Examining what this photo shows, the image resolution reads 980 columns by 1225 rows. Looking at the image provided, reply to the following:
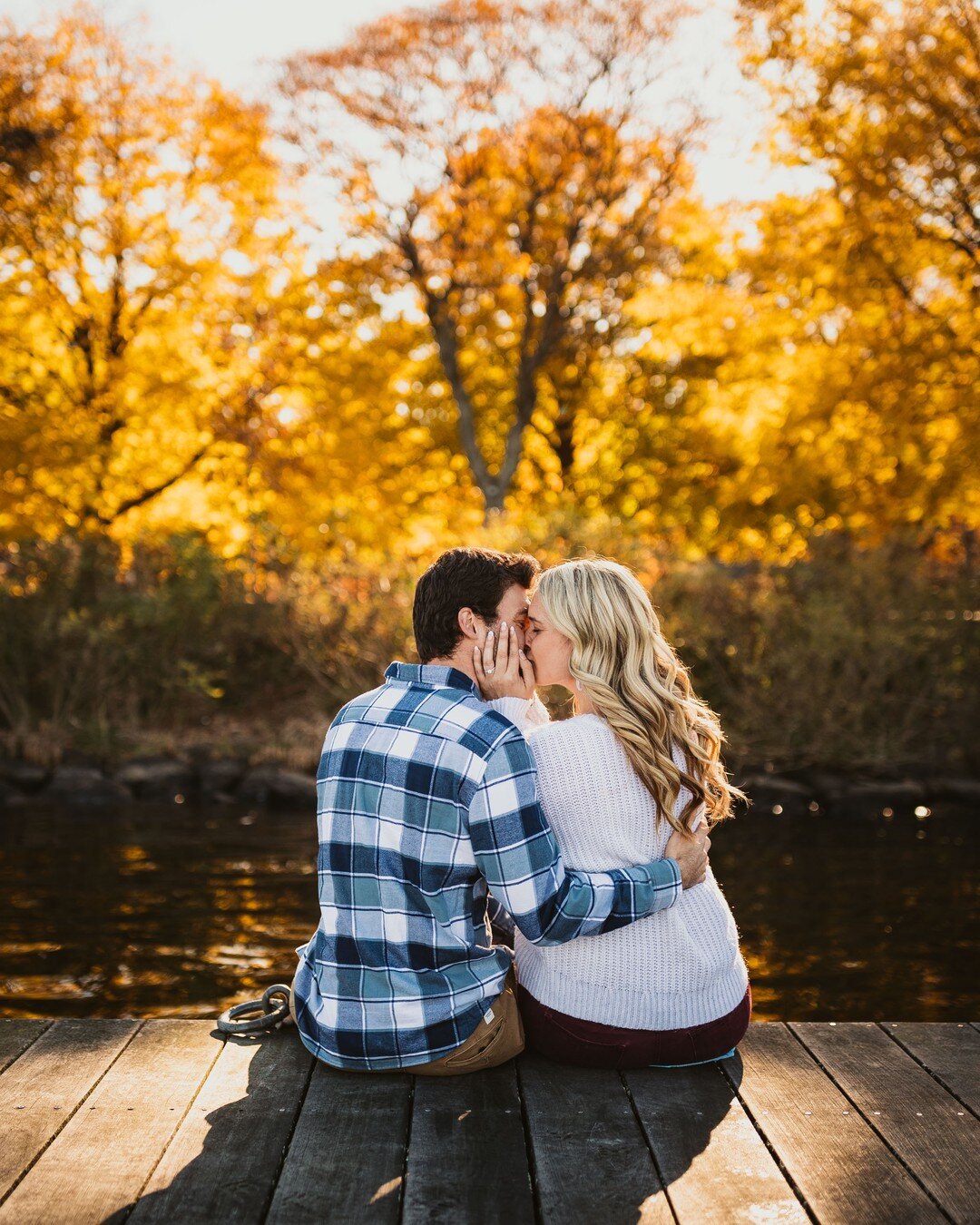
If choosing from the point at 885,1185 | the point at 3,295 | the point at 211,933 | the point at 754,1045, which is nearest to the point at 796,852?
the point at 211,933

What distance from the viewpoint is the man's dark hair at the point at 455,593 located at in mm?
3043

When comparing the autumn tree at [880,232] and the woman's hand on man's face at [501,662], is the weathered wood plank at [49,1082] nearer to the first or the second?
the woman's hand on man's face at [501,662]

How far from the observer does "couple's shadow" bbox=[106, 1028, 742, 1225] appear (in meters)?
2.52

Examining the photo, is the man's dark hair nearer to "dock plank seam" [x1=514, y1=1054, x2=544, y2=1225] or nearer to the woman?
the woman

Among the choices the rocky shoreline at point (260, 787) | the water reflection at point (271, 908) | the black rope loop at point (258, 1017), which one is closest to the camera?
the black rope loop at point (258, 1017)

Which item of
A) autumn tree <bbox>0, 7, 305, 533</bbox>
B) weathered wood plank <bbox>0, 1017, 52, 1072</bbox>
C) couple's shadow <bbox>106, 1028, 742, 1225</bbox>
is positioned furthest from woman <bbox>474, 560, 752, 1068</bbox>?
autumn tree <bbox>0, 7, 305, 533</bbox>

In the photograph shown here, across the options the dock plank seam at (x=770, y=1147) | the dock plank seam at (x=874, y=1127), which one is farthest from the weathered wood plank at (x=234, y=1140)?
the dock plank seam at (x=874, y=1127)

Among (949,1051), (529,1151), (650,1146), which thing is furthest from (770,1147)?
(949,1051)

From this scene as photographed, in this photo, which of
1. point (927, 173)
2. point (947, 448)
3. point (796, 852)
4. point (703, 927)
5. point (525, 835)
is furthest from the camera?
point (947, 448)

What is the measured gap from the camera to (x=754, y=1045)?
343cm

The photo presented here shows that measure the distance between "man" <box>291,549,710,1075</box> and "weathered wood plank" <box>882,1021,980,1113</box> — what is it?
80cm

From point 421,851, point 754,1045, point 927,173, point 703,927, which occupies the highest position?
point 927,173

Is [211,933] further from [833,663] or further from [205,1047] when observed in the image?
[833,663]

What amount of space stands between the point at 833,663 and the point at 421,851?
9114 mm
